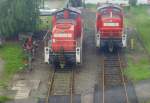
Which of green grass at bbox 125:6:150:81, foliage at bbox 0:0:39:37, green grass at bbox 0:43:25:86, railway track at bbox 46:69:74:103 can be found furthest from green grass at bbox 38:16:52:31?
railway track at bbox 46:69:74:103

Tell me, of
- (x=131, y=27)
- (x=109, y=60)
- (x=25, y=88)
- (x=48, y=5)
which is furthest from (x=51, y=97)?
(x=48, y=5)

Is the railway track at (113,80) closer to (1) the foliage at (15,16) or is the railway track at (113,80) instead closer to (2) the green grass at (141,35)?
(2) the green grass at (141,35)

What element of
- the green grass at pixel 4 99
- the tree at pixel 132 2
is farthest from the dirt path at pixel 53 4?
the green grass at pixel 4 99

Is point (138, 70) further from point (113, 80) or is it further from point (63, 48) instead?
point (63, 48)

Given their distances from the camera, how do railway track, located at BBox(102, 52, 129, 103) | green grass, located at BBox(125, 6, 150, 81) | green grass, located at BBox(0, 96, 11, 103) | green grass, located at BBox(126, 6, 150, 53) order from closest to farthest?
green grass, located at BBox(0, 96, 11, 103), railway track, located at BBox(102, 52, 129, 103), green grass, located at BBox(125, 6, 150, 81), green grass, located at BBox(126, 6, 150, 53)

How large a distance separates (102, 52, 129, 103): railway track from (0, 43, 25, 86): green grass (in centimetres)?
577

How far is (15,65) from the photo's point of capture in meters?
30.9

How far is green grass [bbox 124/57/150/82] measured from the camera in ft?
92.1

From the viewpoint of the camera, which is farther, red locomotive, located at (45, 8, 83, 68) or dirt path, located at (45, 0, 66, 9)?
dirt path, located at (45, 0, 66, 9)

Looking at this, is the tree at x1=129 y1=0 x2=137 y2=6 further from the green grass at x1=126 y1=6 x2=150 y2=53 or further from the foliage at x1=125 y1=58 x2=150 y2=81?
the foliage at x1=125 y1=58 x2=150 y2=81

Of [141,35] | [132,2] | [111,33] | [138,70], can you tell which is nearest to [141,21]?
[141,35]

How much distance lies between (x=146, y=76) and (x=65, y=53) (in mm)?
5430

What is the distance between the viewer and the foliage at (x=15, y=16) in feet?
120

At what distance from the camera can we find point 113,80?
2794 centimetres
